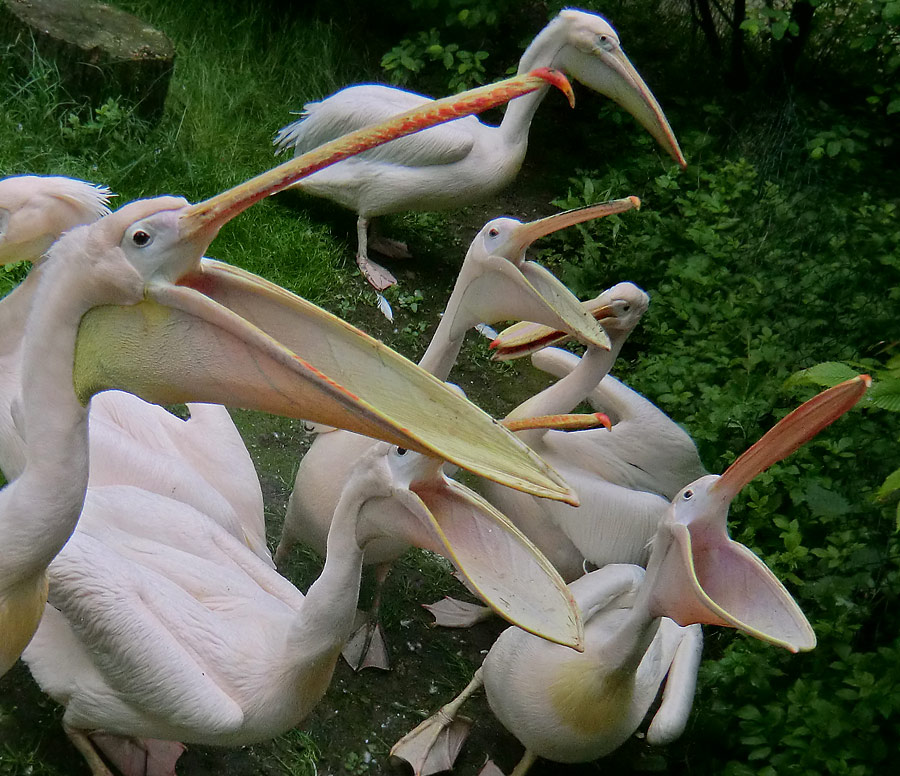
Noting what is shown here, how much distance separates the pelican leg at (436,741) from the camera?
2.91 m

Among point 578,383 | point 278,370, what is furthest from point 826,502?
point 278,370

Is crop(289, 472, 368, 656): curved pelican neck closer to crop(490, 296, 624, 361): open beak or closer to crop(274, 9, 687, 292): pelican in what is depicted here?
crop(490, 296, 624, 361): open beak

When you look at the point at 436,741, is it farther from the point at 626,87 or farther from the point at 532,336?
the point at 626,87

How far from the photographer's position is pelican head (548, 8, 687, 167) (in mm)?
4078

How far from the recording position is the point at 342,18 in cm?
572

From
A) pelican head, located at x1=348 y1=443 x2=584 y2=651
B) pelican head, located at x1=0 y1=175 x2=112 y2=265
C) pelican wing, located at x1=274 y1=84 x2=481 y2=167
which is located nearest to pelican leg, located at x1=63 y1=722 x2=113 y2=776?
pelican head, located at x1=348 y1=443 x2=584 y2=651

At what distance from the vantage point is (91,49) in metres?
4.48

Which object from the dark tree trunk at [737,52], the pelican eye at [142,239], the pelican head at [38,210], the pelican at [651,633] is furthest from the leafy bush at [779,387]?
the pelican head at [38,210]

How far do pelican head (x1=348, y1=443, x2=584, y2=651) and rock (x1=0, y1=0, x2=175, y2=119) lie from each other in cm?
293

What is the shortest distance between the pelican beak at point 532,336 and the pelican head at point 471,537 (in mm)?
1083

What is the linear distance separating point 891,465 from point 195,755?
2194 mm

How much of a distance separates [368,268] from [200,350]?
304 cm

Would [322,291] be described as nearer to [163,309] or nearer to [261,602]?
[261,602]

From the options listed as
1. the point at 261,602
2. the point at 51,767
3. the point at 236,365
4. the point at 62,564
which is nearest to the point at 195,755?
the point at 51,767
